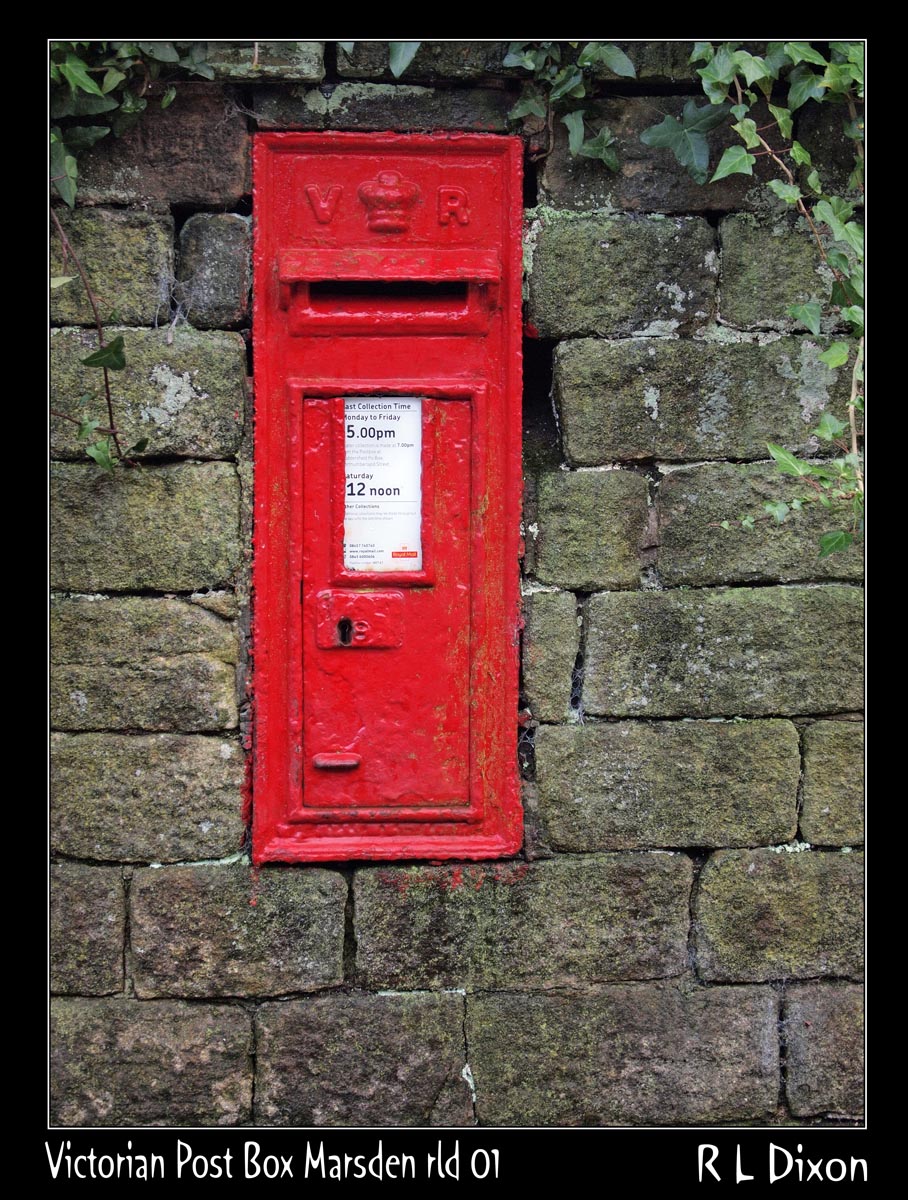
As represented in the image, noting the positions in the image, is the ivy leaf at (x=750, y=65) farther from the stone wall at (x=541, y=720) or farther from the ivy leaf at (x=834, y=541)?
the ivy leaf at (x=834, y=541)

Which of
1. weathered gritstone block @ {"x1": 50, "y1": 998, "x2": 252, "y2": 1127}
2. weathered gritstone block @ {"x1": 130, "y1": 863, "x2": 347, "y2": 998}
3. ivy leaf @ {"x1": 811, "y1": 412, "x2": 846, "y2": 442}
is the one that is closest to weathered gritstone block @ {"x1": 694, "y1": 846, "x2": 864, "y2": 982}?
weathered gritstone block @ {"x1": 130, "y1": 863, "x2": 347, "y2": 998}

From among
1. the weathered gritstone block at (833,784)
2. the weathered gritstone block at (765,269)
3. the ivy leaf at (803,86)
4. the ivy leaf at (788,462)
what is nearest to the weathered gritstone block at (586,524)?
the ivy leaf at (788,462)

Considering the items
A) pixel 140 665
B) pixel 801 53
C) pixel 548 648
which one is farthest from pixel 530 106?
pixel 140 665

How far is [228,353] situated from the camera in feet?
8.96

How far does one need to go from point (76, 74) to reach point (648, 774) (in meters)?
2.09

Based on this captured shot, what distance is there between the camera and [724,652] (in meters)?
2.80

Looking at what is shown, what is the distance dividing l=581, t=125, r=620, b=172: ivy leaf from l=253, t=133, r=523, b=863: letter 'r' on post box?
0.16 metres

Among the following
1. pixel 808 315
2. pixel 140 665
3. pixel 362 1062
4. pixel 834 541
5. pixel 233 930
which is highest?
pixel 808 315

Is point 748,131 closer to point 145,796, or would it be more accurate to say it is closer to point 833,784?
point 833,784

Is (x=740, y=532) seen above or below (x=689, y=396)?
below

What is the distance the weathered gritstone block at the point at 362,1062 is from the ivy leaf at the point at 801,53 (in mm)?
2331

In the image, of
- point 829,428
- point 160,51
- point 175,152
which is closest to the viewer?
point 829,428

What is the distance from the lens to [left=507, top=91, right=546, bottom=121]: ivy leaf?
2.71 metres
